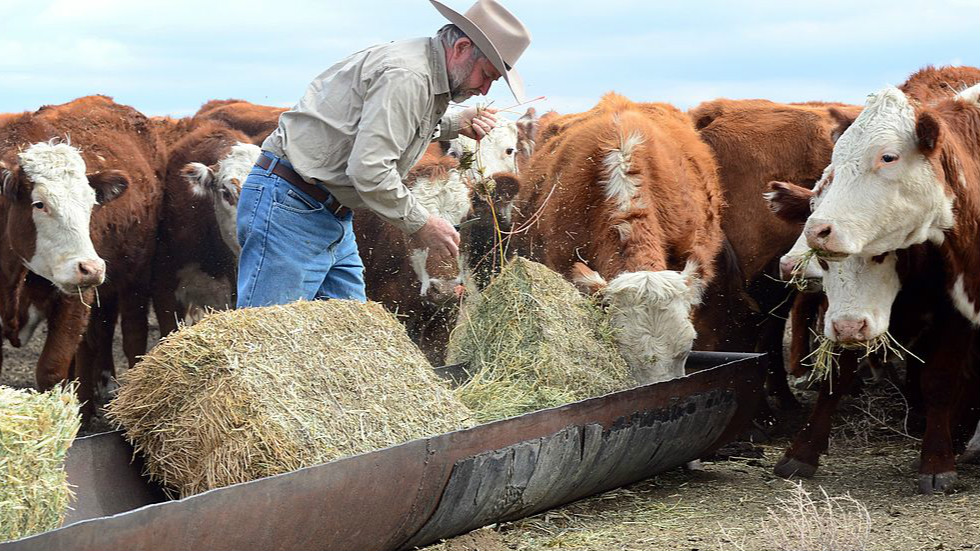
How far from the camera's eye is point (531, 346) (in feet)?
18.4

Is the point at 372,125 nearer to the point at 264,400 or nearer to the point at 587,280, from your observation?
the point at 264,400

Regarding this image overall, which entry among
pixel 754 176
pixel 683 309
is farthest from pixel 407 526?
pixel 754 176

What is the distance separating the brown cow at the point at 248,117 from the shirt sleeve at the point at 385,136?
543 cm

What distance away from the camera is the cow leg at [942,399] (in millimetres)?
5574

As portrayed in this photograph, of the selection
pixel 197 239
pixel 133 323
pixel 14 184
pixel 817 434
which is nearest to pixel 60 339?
pixel 14 184

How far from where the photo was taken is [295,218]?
5277mm

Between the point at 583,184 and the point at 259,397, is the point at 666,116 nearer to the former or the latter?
the point at 583,184

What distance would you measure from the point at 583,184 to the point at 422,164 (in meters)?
2.06

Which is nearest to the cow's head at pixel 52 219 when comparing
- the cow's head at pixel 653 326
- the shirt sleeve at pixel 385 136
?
the shirt sleeve at pixel 385 136

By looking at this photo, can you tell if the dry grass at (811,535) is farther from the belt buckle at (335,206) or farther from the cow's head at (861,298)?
the belt buckle at (335,206)

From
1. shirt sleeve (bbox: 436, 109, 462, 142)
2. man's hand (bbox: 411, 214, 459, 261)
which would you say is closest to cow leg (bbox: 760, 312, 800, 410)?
shirt sleeve (bbox: 436, 109, 462, 142)

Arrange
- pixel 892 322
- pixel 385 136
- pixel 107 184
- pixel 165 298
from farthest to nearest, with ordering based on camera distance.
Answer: pixel 165 298
pixel 107 184
pixel 892 322
pixel 385 136

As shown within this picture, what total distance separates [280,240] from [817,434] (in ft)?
9.69

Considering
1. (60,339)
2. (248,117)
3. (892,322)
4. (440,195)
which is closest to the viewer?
(892,322)
